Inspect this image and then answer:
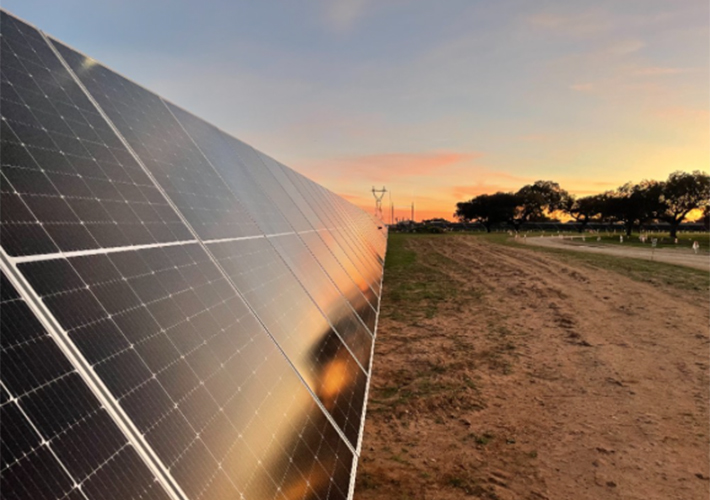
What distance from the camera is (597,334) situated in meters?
14.2

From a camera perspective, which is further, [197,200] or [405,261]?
[405,261]

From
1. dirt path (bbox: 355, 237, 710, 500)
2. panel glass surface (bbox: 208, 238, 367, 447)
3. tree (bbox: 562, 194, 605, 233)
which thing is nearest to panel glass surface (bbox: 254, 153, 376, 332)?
dirt path (bbox: 355, 237, 710, 500)

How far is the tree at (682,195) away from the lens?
7396 centimetres

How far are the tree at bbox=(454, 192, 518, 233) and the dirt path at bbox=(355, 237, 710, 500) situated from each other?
126 meters

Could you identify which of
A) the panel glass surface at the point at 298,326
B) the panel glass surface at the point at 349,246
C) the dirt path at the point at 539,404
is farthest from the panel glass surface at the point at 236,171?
the panel glass surface at the point at 349,246

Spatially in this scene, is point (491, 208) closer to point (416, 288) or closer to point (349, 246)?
point (416, 288)

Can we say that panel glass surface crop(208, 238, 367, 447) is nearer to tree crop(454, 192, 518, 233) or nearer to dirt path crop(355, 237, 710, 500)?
dirt path crop(355, 237, 710, 500)

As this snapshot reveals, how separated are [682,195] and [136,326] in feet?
310

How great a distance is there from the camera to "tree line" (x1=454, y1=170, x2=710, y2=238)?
75038 mm

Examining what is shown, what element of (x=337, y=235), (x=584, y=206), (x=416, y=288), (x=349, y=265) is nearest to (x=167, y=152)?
(x=349, y=265)

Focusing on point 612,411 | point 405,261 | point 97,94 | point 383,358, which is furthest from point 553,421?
point 405,261

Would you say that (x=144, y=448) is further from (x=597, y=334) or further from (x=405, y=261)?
(x=405, y=261)

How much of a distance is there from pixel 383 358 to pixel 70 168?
9313 mm

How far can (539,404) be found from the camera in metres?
9.26
